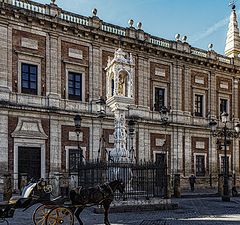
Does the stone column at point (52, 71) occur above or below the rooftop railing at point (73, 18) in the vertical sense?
below

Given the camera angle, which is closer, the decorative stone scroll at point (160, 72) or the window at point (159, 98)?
the window at point (159, 98)

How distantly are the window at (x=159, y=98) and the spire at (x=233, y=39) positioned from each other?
8.67 meters

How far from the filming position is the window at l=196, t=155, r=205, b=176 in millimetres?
27938

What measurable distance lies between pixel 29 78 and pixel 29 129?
119 inches

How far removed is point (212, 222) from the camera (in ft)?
36.8

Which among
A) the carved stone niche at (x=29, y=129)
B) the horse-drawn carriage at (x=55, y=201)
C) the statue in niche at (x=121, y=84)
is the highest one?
the statue in niche at (x=121, y=84)

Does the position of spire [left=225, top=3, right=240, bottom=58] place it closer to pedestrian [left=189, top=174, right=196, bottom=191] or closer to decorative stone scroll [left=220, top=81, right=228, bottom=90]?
decorative stone scroll [left=220, top=81, right=228, bottom=90]

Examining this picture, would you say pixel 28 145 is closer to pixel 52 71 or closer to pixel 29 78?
pixel 29 78

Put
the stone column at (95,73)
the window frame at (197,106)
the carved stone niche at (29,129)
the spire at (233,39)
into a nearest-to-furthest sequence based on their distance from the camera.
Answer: the carved stone niche at (29,129)
the stone column at (95,73)
the window frame at (197,106)
the spire at (233,39)

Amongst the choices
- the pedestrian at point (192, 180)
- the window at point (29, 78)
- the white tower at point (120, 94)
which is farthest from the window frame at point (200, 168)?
the white tower at point (120, 94)

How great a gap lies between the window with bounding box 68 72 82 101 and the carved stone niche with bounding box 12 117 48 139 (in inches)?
113

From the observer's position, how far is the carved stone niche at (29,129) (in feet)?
68.3

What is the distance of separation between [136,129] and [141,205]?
11.4 m

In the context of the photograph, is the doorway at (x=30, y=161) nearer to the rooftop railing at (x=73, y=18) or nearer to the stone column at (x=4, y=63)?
the stone column at (x=4, y=63)
